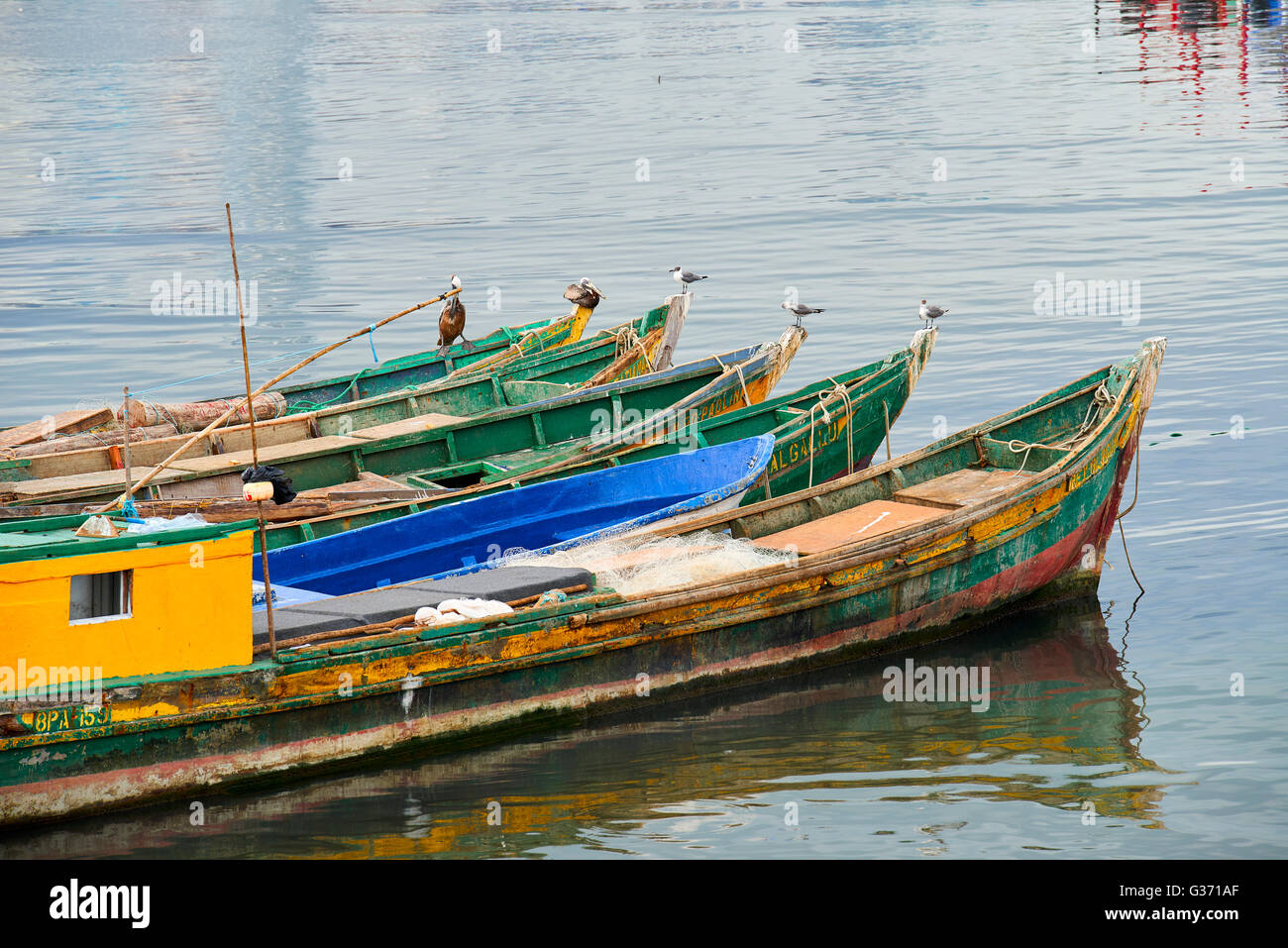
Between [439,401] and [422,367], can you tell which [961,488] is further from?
[422,367]

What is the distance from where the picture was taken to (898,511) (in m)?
13.5

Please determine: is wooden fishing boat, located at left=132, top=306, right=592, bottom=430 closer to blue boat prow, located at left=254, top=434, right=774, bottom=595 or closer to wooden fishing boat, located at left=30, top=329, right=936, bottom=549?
wooden fishing boat, located at left=30, top=329, right=936, bottom=549

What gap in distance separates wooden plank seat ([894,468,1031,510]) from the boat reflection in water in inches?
69.2

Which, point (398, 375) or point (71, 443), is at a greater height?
point (398, 375)

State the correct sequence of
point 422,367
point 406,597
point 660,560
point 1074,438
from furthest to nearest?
point 422,367 < point 1074,438 < point 660,560 < point 406,597

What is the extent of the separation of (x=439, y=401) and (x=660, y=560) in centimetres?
621

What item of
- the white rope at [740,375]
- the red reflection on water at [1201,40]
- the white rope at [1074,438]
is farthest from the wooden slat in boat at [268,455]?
the red reflection on water at [1201,40]

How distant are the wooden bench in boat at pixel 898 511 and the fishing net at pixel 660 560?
1.55 feet

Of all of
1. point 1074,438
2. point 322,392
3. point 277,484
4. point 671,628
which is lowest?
point 671,628

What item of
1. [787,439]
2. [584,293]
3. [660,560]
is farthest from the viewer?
[584,293]

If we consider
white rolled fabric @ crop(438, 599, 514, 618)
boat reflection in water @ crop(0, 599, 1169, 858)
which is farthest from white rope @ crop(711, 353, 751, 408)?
white rolled fabric @ crop(438, 599, 514, 618)

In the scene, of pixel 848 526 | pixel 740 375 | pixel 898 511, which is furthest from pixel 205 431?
pixel 740 375

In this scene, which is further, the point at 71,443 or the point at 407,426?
the point at 407,426

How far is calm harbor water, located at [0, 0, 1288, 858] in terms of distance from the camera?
10.5 metres
